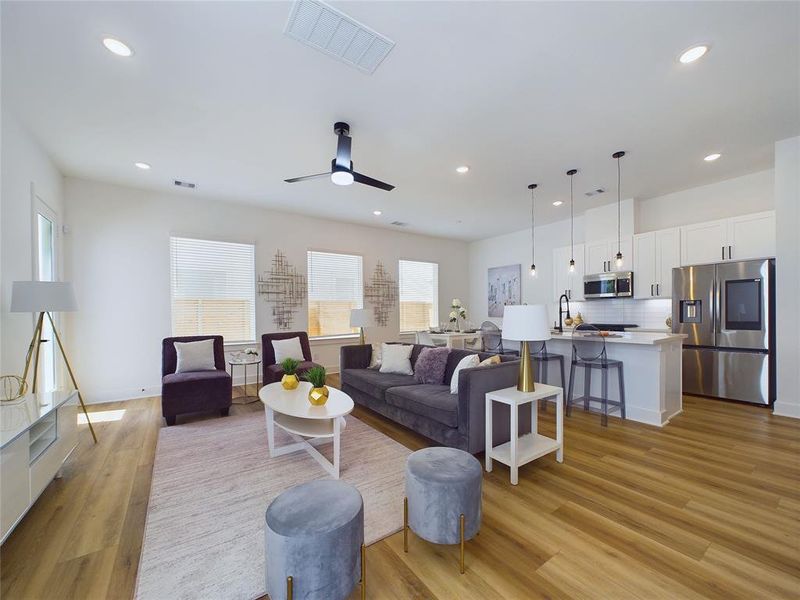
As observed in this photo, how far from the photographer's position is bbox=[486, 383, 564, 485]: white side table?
244 centimetres

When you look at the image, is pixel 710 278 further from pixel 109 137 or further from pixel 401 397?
pixel 109 137

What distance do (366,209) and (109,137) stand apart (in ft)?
11.1

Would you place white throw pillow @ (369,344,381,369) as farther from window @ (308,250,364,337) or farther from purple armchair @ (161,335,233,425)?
window @ (308,250,364,337)

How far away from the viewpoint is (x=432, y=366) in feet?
12.2

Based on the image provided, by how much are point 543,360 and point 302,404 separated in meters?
3.09

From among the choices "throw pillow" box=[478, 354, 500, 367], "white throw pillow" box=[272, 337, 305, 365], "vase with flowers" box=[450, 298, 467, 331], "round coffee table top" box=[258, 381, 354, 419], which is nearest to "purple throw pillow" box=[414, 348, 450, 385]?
"throw pillow" box=[478, 354, 500, 367]

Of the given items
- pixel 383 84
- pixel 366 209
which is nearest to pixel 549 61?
pixel 383 84

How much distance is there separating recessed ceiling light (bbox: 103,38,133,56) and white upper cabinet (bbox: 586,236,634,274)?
248 inches

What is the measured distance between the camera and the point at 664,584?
5.13ft

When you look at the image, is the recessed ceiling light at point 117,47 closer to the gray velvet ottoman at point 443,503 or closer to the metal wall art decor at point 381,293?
the gray velvet ottoman at point 443,503

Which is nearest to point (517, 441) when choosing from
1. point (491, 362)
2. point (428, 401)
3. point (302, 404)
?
point (491, 362)

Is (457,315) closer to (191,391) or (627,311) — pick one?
(627,311)

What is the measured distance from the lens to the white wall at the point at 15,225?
2.75 m

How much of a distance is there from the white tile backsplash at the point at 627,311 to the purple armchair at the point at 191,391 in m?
6.01
